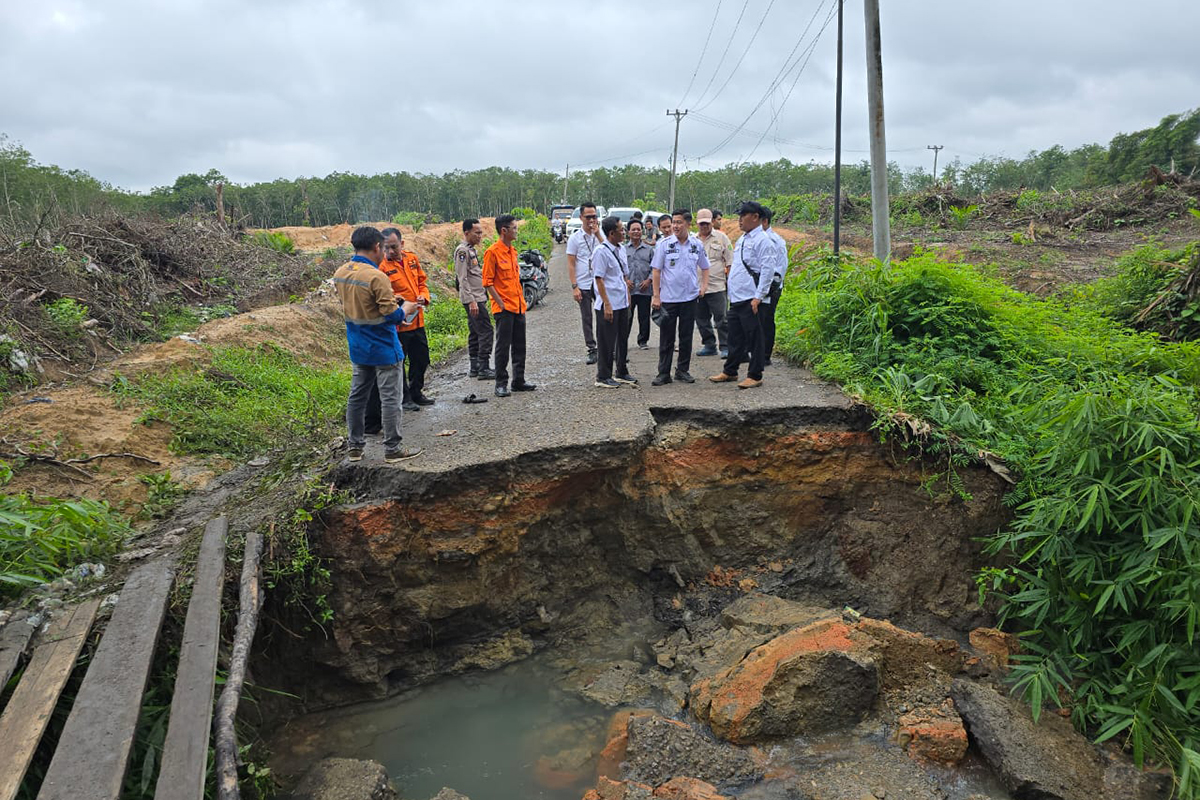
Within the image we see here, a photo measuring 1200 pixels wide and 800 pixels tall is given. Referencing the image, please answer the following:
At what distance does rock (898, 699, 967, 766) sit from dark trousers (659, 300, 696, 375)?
11.8 feet

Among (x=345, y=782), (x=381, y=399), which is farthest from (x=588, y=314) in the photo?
(x=345, y=782)

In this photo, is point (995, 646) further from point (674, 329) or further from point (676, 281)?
point (676, 281)

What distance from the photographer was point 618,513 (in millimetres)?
5504

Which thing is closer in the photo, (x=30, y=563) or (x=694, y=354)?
(x=30, y=563)

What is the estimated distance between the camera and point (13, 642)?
3.28 meters

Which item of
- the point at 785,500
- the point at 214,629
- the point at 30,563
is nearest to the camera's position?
the point at 214,629

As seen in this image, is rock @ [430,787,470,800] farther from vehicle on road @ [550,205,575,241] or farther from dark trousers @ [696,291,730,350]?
vehicle on road @ [550,205,575,241]

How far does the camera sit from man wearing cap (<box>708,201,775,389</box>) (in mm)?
5879

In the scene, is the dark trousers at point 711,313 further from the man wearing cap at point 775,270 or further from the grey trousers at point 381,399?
the grey trousers at point 381,399

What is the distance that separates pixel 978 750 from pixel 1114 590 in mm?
1316

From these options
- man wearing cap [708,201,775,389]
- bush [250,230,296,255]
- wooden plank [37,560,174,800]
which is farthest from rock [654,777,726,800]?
bush [250,230,296,255]

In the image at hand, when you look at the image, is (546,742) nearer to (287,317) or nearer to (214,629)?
(214,629)

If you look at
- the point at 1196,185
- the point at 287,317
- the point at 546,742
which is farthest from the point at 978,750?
the point at 1196,185

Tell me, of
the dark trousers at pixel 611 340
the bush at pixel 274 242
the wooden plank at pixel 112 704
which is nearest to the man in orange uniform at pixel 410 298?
the dark trousers at pixel 611 340
